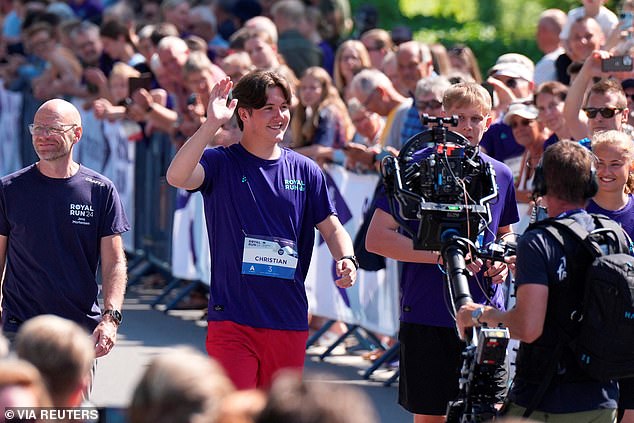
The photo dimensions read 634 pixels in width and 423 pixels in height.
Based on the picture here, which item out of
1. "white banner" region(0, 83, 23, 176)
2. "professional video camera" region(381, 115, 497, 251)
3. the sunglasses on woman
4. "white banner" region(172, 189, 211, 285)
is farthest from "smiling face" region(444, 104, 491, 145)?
"white banner" region(0, 83, 23, 176)

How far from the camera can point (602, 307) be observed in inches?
220

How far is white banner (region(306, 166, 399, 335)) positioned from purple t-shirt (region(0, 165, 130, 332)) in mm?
3618

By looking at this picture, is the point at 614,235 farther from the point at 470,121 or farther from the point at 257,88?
the point at 257,88

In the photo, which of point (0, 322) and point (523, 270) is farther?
point (0, 322)

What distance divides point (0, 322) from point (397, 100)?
15.1 ft

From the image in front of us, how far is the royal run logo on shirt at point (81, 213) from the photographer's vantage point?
716cm

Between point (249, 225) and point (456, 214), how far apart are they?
125 centimetres

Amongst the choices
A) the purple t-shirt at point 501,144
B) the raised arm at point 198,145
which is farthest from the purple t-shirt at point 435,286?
the purple t-shirt at point 501,144

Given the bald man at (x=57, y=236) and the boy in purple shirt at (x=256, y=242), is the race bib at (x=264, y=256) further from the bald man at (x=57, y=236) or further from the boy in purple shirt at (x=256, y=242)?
the bald man at (x=57, y=236)

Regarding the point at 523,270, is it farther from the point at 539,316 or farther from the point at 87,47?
the point at 87,47

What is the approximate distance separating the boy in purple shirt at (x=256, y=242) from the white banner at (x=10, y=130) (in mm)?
13244

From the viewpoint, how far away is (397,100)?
11148 mm

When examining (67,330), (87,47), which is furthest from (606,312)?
(87,47)

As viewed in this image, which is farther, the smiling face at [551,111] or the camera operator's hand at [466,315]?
the smiling face at [551,111]
